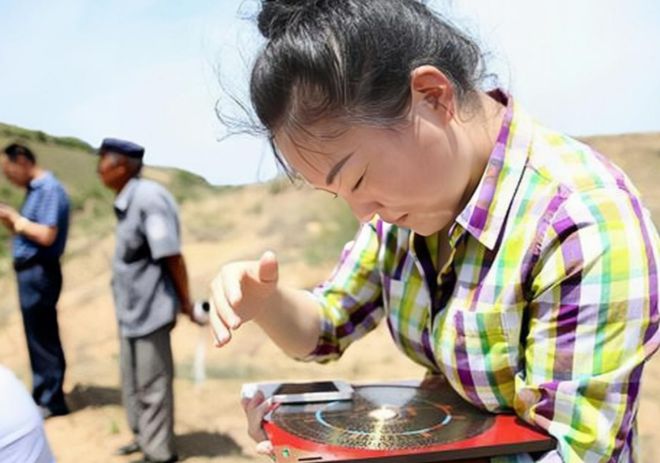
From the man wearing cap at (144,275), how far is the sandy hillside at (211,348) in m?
0.57

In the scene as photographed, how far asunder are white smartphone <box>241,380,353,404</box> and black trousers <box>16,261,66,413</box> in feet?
8.87

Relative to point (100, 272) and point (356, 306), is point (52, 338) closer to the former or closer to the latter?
point (356, 306)

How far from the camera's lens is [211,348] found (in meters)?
5.31

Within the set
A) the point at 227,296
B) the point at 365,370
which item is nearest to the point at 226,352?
the point at 365,370

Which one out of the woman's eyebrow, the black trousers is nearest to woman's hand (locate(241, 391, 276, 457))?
the woman's eyebrow

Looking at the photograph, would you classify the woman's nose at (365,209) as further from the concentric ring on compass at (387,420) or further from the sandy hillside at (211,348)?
the sandy hillside at (211,348)

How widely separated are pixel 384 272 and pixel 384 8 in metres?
0.29

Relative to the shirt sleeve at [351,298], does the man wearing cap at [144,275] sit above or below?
below

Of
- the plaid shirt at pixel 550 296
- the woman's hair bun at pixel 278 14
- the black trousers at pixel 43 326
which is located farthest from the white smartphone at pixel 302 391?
the black trousers at pixel 43 326

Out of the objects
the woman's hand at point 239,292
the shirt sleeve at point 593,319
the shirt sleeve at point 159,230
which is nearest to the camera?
the shirt sleeve at point 593,319

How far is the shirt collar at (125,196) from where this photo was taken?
9.42 feet

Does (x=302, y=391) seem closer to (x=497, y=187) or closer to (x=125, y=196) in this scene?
(x=497, y=187)

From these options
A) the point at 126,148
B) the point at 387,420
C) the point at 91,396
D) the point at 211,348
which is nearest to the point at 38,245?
the point at 126,148

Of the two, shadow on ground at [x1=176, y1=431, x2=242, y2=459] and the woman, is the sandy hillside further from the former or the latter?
the woman
